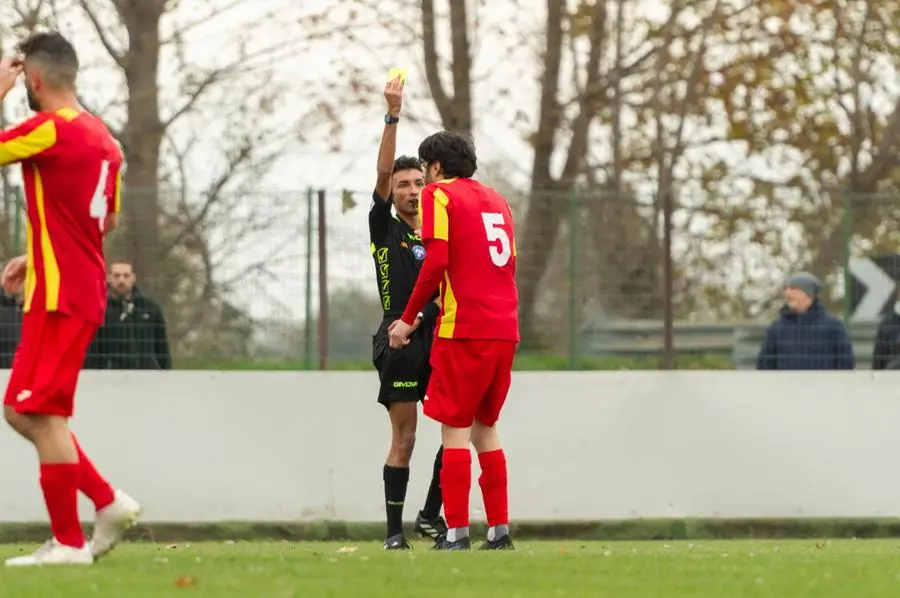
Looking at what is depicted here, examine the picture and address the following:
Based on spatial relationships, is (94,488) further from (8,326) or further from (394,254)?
(8,326)

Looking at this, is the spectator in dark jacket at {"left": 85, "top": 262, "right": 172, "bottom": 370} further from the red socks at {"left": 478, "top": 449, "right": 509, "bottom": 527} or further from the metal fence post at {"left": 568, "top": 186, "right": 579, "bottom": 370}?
the red socks at {"left": 478, "top": 449, "right": 509, "bottom": 527}

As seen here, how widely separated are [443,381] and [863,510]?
17.8ft

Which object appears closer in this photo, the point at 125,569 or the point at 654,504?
the point at 125,569

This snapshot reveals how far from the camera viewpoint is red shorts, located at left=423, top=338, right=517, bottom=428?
9.10 metres

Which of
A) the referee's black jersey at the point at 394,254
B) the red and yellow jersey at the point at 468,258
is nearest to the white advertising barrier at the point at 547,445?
the referee's black jersey at the point at 394,254

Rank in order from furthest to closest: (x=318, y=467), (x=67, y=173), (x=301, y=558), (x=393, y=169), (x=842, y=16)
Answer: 1. (x=842, y=16)
2. (x=318, y=467)
3. (x=393, y=169)
4. (x=301, y=558)
5. (x=67, y=173)

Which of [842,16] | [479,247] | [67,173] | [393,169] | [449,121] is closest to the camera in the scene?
[67,173]

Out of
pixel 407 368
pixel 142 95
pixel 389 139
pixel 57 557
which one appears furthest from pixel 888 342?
pixel 57 557

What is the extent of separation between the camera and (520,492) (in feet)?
44.2

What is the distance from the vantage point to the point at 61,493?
741 centimetres

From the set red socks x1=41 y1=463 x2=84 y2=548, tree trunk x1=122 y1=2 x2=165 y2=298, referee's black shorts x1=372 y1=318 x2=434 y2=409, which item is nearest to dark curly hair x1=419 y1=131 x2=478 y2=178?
referee's black shorts x1=372 y1=318 x2=434 y2=409

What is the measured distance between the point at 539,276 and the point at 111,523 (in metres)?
6.96

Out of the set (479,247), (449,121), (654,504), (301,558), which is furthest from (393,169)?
(449,121)

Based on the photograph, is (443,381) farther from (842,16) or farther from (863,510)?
(842,16)
